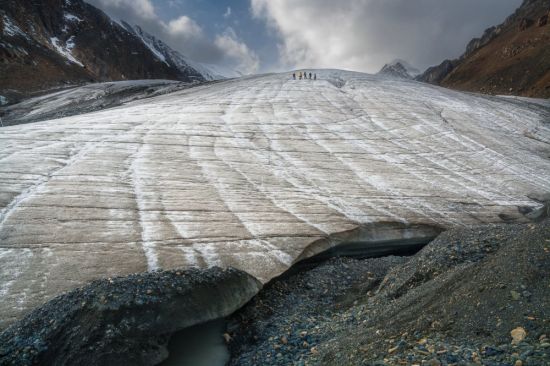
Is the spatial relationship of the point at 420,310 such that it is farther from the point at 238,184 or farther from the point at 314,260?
the point at 238,184

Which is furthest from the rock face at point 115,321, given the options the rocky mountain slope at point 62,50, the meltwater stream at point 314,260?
the rocky mountain slope at point 62,50

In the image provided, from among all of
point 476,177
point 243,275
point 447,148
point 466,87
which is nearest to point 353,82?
point 447,148

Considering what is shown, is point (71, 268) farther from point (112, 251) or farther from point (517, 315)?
point (517, 315)

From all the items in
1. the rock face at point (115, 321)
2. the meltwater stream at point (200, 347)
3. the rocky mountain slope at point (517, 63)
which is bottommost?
the meltwater stream at point (200, 347)

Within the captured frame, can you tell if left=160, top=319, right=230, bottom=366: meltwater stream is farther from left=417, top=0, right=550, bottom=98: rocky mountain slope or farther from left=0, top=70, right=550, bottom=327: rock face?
left=417, top=0, right=550, bottom=98: rocky mountain slope

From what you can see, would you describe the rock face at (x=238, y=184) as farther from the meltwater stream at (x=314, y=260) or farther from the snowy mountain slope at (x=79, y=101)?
the snowy mountain slope at (x=79, y=101)

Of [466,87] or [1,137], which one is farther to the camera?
[466,87]

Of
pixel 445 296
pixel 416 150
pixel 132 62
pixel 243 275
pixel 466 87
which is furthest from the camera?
pixel 132 62

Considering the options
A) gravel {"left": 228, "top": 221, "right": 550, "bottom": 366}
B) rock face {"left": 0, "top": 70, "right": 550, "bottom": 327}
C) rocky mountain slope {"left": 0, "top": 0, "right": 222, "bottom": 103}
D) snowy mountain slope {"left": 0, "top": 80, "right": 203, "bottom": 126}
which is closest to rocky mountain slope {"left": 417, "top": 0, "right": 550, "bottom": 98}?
rock face {"left": 0, "top": 70, "right": 550, "bottom": 327}
